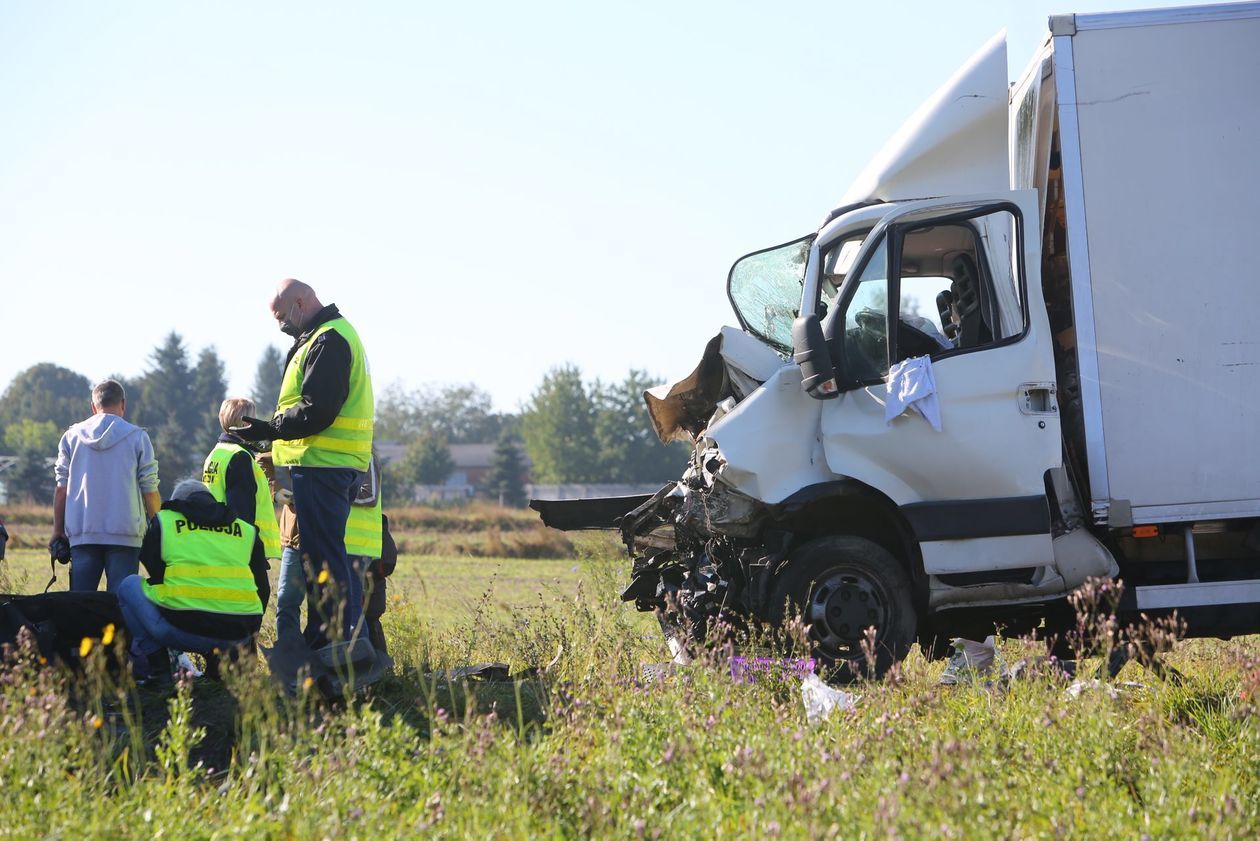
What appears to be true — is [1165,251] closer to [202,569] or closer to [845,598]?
[845,598]

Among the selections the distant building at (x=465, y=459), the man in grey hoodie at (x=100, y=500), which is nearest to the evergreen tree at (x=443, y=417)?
the distant building at (x=465, y=459)

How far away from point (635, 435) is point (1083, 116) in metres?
74.5

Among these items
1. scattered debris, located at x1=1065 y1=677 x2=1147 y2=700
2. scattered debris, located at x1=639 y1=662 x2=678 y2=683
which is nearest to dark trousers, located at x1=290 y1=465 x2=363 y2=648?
scattered debris, located at x1=639 y1=662 x2=678 y2=683

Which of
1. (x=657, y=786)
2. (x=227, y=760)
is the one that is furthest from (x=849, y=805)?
(x=227, y=760)

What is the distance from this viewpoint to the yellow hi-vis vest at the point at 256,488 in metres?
7.08

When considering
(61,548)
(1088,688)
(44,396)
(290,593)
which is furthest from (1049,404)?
(44,396)

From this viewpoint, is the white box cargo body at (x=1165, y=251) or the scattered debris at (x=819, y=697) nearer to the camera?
the scattered debris at (x=819, y=697)

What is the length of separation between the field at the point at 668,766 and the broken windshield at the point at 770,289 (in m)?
2.63

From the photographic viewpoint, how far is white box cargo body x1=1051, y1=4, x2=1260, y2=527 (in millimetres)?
6410

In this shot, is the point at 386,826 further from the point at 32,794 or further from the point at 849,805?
the point at 849,805

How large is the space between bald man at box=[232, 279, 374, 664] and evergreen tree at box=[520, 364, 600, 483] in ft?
243

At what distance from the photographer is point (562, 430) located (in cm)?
8319

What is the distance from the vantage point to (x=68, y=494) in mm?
7410

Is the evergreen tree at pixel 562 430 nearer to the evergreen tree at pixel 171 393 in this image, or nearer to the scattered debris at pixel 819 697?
the evergreen tree at pixel 171 393
